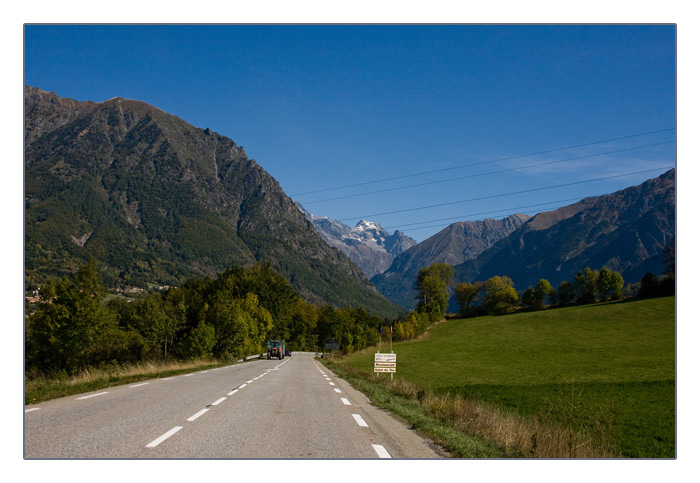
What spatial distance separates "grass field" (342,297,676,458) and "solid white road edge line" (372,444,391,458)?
111 inches

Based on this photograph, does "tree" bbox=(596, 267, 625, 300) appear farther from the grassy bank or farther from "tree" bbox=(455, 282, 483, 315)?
the grassy bank

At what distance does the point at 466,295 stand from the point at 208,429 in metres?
147

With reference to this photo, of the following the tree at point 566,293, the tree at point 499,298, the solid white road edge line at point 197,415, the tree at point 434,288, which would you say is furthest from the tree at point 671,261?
the tree at point 499,298

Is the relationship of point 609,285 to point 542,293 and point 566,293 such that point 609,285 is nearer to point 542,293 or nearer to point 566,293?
point 566,293

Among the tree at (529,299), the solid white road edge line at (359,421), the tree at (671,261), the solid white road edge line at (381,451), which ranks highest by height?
the tree at (671,261)

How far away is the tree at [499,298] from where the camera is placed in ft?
462

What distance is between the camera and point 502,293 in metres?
142

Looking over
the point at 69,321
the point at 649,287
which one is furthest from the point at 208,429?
the point at 649,287

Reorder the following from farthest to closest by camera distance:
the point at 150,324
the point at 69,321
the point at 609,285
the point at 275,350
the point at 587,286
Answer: the point at 587,286
the point at 609,285
the point at 275,350
the point at 150,324
the point at 69,321

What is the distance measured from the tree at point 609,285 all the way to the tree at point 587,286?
1.37 m

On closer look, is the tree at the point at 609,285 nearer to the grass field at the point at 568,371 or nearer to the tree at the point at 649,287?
the grass field at the point at 568,371

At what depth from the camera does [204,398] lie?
52.5 feet

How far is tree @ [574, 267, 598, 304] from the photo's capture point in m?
119
